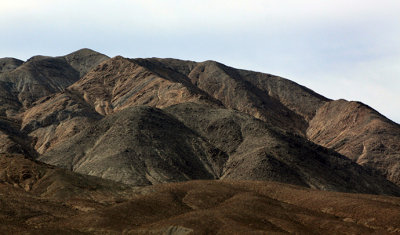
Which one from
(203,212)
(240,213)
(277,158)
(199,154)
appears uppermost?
(277,158)

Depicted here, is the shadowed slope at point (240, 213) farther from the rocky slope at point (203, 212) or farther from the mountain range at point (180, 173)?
the mountain range at point (180, 173)

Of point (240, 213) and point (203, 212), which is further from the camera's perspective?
point (240, 213)

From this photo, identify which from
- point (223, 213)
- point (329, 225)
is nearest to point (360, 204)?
point (329, 225)

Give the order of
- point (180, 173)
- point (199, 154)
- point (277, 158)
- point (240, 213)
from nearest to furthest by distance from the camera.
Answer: point (240, 213) < point (180, 173) < point (277, 158) < point (199, 154)

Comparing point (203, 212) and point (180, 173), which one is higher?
point (203, 212)

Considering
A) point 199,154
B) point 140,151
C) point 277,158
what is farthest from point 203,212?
point 199,154

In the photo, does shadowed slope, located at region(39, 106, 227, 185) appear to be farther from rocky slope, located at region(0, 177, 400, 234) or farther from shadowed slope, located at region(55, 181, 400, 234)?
shadowed slope, located at region(55, 181, 400, 234)

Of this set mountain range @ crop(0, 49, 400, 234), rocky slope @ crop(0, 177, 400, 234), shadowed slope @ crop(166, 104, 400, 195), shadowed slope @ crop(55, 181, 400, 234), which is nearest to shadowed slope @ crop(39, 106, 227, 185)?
mountain range @ crop(0, 49, 400, 234)

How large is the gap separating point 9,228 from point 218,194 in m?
43.7

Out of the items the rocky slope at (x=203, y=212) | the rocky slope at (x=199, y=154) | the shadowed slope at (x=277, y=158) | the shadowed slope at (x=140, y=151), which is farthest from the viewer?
the shadowed slope at (x=277, y=158)

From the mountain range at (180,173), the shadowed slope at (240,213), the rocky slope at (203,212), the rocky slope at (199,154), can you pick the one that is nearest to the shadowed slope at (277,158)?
the rocky slope at (199,154)

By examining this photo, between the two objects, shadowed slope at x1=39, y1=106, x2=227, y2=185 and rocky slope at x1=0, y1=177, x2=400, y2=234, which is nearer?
rocky slope at x1=0, y1=177, x2=400, y2=234

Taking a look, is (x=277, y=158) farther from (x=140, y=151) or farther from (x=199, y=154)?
(x=140, y=151)

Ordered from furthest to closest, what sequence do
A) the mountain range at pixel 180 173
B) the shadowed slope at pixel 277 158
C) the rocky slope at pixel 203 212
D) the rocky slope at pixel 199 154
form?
the shadowed slope at pixel 277 158 → the rocky slope at pixel 199 154 → the mountain range at pixel 180 173 → the rocky slope at pixel 203 212
